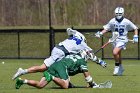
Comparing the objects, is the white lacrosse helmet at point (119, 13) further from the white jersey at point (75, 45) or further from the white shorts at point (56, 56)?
the white jersey at point (75, 45)

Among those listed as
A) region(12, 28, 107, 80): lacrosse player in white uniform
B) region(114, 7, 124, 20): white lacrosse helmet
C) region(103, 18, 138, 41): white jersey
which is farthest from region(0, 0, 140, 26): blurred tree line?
region(12, 28, 107, 80): lacrosse player in white uniform

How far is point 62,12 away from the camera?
4622 centimetres

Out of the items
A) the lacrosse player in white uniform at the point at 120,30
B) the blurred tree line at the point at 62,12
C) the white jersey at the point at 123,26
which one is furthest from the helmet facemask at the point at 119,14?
the blurred tree line at the point at 62,12

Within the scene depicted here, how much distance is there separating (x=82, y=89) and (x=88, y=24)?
31.3 metres

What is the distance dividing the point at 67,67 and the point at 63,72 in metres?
0.18

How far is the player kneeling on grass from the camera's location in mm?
13656

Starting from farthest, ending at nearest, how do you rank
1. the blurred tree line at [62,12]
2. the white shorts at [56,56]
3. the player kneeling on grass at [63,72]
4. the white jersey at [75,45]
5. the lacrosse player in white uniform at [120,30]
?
the blurred tree line at [62,12] → the lacrosse player in white uniform at [120,30] → the white shorts at [56,56] → the white jersey at [75,45] → the player kneeling on grass at [63,72]

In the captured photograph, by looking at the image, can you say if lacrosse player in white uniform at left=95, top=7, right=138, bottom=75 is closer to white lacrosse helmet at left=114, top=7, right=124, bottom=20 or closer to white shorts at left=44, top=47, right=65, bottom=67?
white lacrosse helmet at left=114, top=7, right=124, bottom=20

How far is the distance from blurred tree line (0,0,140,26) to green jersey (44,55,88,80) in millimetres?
30169

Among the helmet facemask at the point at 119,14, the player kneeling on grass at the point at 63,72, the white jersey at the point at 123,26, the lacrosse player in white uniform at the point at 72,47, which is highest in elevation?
the helmet facemask at the point at 119,14

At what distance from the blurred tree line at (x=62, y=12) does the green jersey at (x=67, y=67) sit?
30169 millimetres

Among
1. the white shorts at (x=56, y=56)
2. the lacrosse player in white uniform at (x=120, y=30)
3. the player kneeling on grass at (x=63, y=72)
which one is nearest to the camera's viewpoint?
the player kneeling on grass at (x=63, y=72)

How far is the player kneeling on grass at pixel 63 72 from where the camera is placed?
13.7 metres

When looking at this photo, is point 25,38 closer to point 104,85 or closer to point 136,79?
point 136,79
